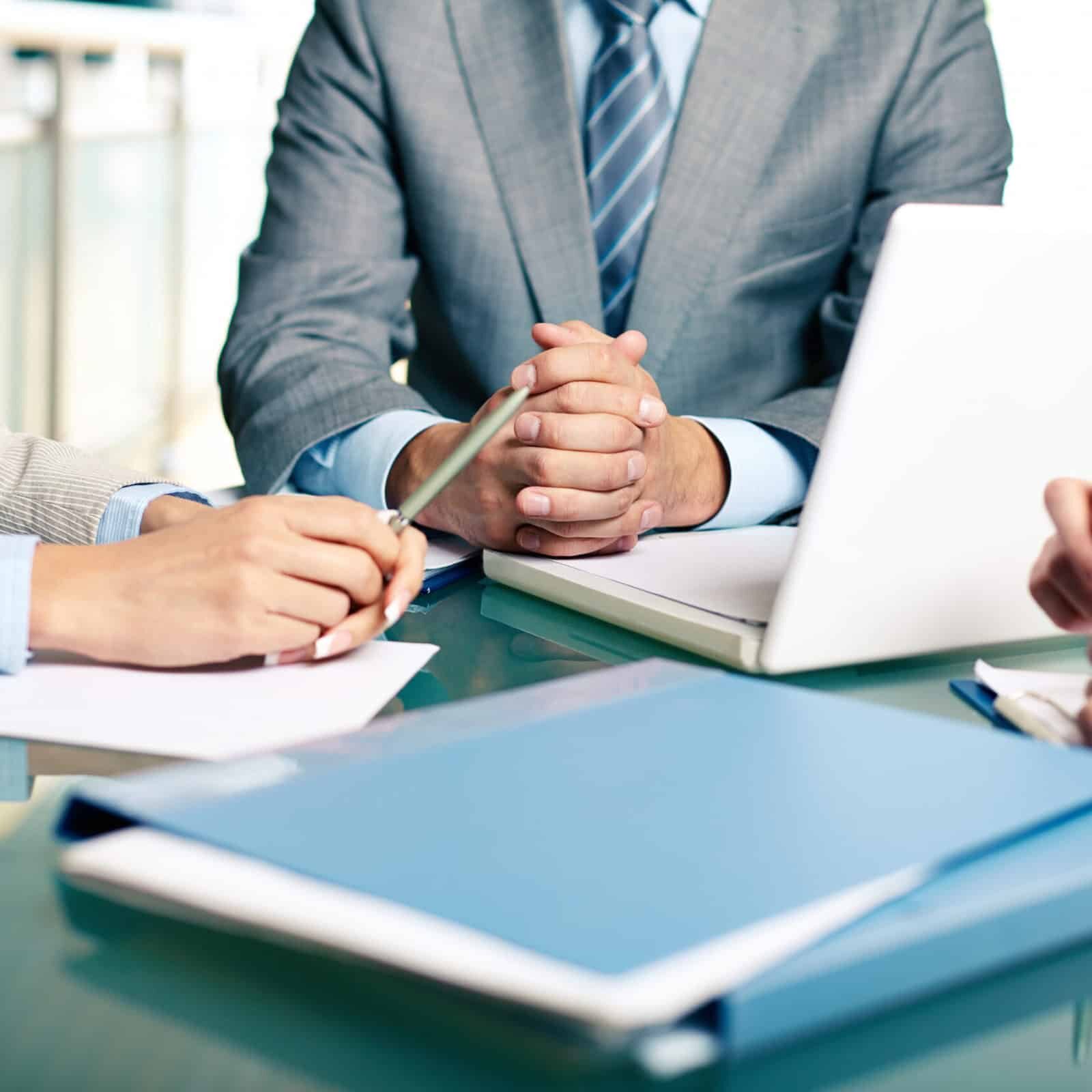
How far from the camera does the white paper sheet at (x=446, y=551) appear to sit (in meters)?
0.93

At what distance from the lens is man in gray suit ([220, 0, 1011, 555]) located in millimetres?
1365

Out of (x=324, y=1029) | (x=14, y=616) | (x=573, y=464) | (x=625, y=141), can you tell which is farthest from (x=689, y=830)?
(x=625, y=141)

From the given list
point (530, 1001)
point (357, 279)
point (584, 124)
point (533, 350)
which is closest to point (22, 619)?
point (530, 1001)

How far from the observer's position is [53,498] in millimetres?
906

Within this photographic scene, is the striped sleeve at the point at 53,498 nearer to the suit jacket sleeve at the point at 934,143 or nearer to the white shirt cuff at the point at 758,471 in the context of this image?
the white shirt cuff at the point at 758,471

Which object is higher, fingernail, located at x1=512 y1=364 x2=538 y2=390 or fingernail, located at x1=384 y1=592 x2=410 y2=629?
fingernail, located at x1=512 y1=364 x2=538 y2=390

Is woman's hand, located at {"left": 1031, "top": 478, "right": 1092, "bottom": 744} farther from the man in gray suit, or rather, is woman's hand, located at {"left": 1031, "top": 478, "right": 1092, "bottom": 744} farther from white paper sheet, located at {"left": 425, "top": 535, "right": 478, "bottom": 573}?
the man in gray suit

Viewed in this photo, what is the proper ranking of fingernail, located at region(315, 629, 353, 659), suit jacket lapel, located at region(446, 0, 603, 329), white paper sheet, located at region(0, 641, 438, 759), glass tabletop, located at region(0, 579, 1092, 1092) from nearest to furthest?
glass tabletop, located at region(0, 579, 1092, 1092) < white paper sheet, located at region(0, 641, 438, 759) < fingernail, located at region(315, 629, 353, 659) < suit jacket lapel, located at region(446, 0, 603, 329)

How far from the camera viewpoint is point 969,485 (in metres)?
0.71

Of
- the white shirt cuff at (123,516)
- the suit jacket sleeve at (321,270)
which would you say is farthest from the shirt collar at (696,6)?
the white shirt cuff at (123,516)

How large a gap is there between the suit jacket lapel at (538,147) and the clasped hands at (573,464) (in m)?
0.37

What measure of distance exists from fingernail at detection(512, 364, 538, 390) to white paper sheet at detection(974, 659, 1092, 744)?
0.40 metres

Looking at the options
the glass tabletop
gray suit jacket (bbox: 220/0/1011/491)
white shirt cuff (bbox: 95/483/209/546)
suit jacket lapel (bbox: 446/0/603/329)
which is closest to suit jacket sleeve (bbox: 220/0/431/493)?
gray suit jacket (bbox: 220/0/1011/491)

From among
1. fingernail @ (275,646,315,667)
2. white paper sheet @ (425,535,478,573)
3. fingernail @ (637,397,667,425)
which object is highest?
fingernail @ (637,397,667,425)
